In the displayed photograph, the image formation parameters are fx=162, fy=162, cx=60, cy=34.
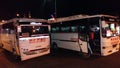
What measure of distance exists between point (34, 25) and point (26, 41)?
130 centimetres

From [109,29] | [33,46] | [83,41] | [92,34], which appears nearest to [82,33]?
[83,41]

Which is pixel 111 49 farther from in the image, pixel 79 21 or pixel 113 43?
pixel 79 21

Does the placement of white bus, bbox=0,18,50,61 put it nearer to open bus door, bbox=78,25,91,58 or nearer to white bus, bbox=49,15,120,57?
white bus, bbox=49,15,120,57

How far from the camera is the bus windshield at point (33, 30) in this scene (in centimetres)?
1050

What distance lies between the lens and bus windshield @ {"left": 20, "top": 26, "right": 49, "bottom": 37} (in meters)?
10.5

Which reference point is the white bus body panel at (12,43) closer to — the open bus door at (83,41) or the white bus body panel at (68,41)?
the white bus body panel at (68,41)

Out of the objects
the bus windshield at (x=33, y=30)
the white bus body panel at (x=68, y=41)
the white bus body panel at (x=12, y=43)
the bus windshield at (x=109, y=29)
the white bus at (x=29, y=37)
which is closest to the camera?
the white bus at (x=29, y=37)

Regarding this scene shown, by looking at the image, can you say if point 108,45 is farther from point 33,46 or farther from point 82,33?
point 33,46

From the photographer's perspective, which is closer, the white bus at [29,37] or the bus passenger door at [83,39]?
the white bus at [29,37]

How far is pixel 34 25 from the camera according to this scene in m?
11.2

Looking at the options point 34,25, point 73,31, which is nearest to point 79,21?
point 73,31

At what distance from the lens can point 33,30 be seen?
11.2 meters

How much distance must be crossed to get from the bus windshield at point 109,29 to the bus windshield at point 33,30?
417 centimetres

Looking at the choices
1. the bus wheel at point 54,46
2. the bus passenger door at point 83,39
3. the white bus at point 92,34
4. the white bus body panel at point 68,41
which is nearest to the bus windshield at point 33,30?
the white bus body panel at point 68,41
